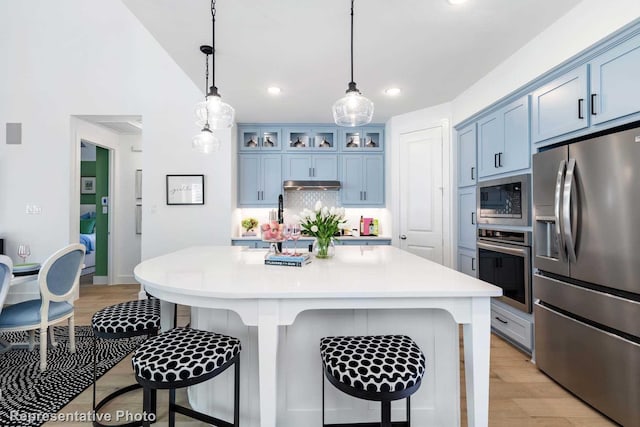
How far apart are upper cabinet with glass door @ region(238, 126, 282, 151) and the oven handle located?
9.70 feet

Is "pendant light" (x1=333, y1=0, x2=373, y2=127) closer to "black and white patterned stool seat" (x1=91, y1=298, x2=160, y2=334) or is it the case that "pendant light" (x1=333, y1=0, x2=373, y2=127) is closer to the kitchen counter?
"black and white patterned stool seat" (x1=91, y1=298, x2=160, y2=334)

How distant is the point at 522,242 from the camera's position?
2.59 m

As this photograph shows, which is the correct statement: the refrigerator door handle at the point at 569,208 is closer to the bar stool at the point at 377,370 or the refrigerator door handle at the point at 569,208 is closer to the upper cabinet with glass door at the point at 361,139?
the bar stool at the point at 377,370

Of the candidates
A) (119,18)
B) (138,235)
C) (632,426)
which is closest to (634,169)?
(632,426)

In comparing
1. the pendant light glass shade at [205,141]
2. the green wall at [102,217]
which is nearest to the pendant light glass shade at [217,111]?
the pendant light glass shade at [205,141]

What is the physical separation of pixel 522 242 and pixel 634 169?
3.42 ft

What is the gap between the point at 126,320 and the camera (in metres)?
1.75

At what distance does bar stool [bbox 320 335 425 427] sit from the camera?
114cm

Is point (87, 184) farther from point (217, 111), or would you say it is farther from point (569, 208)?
point (569, 208)

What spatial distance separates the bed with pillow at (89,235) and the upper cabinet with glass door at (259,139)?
4.22 m

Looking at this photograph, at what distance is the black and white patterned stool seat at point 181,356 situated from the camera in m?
1.21

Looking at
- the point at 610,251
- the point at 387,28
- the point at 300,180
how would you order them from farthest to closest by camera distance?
1. the point at 300,180
2. the point at 387,28
3. the point at 610,251

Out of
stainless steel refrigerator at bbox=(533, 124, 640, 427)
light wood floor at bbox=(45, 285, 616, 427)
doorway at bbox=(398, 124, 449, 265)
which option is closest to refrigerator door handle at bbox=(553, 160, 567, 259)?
stainless steel refrigerator at bbox=(533, 124, 640, 427)

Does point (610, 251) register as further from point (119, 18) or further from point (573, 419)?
point (119, 18)
